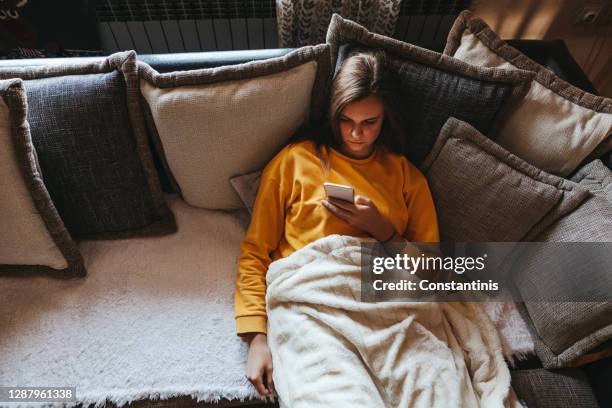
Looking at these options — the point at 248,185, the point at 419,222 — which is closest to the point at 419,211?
the point at 419,222

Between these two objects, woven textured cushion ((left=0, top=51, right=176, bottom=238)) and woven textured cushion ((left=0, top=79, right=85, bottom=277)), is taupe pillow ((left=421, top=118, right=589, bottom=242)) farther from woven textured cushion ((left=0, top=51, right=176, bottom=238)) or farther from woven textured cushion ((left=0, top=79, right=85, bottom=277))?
woven textured cushion ((left=0, top=79, right=85, bottom=277))

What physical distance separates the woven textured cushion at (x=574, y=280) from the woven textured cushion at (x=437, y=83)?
29 centimetres

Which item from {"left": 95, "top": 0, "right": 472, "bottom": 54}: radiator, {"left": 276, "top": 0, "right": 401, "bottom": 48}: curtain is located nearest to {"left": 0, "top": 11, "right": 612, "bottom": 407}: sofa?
{"left": 276, "top": 0, "right": 401, "bottom": 48}: curtain

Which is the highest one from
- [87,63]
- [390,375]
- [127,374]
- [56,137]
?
[87,63]

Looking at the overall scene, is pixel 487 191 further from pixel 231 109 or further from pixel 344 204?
pixel 231 109

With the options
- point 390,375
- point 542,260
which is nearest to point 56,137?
point 390,375

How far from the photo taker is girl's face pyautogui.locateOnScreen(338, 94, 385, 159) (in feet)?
3.34

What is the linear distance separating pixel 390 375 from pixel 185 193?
79 cm

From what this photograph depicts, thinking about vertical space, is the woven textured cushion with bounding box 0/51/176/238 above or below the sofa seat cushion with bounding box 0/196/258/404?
above

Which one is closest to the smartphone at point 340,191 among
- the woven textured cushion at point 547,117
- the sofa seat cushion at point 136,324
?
the sofa seat cushion at point 136,324

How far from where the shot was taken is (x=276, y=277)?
1.04m

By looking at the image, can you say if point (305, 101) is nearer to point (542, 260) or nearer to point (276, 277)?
point (276, 277)

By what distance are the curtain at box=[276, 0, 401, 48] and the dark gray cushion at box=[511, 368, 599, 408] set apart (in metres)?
1.32

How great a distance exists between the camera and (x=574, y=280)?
963mm
